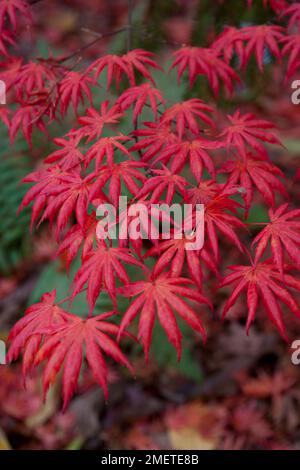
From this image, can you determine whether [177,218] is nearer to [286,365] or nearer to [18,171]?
[286,365]

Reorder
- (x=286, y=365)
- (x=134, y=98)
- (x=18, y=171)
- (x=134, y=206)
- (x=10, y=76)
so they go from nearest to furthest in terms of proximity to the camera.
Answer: (x=134, y=206) → (x=134, y=98) → (x=10, y=76) → (x=286, y=365) → (x=18, y=171)

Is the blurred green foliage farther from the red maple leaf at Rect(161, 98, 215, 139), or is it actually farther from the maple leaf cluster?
the red maple leaf at Rect(161, 98, 215, 139)

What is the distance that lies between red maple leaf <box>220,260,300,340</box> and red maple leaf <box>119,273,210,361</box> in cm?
8

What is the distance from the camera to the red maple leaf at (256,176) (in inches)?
38.1

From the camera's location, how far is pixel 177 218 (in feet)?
3.00

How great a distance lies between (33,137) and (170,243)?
1.84 metres

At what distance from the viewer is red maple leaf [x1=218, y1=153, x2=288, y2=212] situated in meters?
0.97

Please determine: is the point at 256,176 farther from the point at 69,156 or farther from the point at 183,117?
the point at 69,156

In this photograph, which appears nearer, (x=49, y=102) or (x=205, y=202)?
(x=205, y=202)

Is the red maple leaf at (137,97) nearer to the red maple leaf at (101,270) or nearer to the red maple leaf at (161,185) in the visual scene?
the red maple leaf at (161,185)

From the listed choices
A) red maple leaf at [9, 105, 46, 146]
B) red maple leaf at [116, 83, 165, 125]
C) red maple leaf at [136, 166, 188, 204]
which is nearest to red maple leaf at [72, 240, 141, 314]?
red maple leaf at [136, 166, 188, 204]

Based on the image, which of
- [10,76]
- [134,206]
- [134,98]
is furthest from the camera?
[10,76]

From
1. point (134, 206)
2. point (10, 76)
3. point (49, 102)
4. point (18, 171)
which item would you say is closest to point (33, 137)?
point (18, 171)

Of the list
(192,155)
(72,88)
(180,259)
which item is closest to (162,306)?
(180,259)
